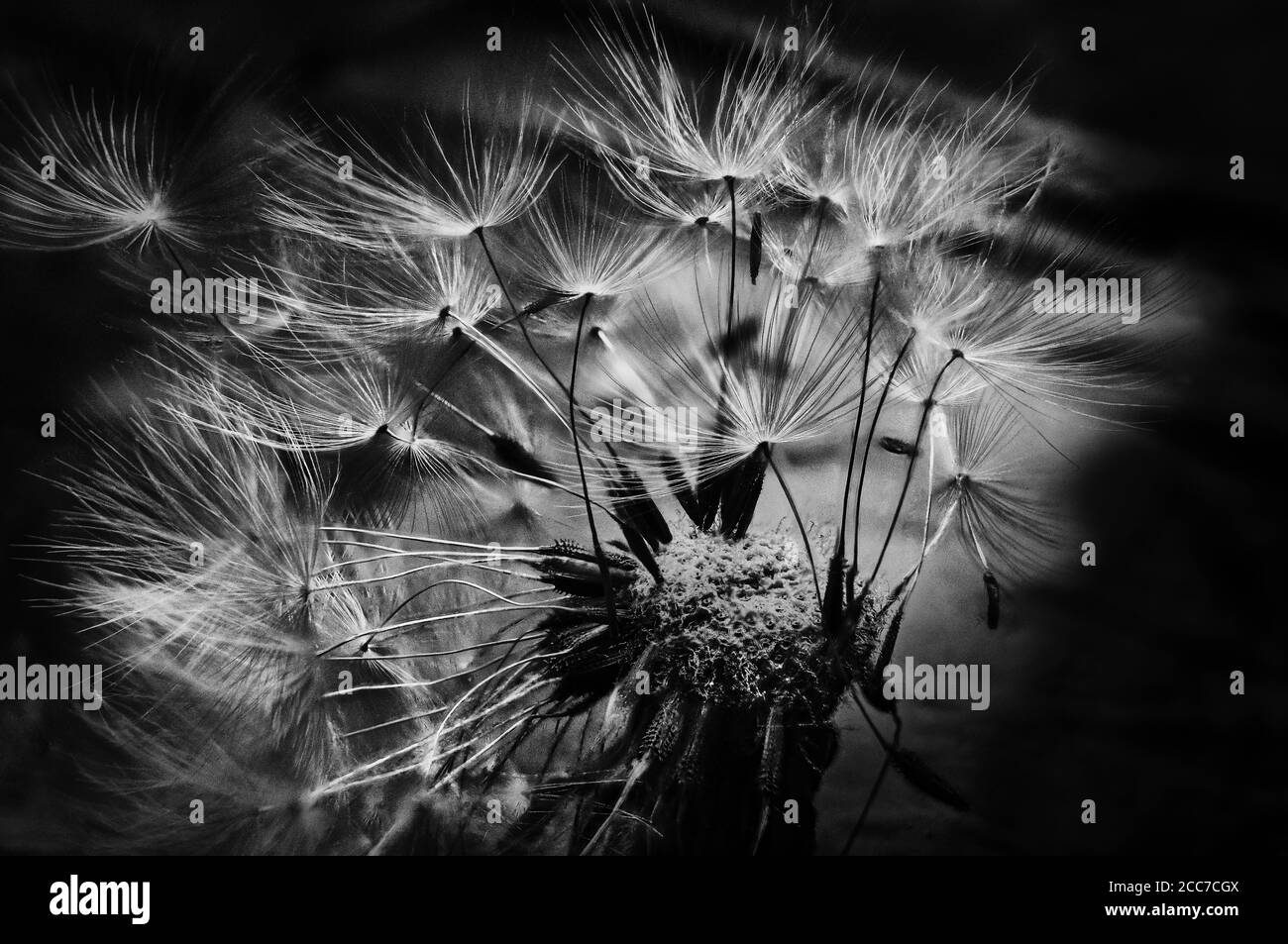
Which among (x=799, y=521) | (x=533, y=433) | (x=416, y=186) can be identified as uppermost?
(x=416, y=186)

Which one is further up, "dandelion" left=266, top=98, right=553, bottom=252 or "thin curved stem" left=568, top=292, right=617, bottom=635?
"dandelion" left=266, top=98, right=553, bottom=252

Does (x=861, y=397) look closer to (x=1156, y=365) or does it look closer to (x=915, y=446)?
(x=915, y=446)

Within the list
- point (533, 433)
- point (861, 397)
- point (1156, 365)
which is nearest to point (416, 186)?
point (533, 433)

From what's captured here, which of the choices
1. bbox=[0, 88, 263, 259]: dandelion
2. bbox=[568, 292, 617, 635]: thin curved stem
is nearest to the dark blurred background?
bbox=[0, 88, 263, 259]: dandelion

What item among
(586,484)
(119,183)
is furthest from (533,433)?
(119,183)

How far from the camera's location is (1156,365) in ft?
3.92

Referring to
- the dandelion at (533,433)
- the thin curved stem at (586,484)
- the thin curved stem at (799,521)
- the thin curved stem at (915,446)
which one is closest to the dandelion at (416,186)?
the dandelion at (533,433)

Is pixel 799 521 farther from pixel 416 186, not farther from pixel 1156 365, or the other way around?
pixel 416 186

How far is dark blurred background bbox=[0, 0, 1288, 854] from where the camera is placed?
117 centimetres

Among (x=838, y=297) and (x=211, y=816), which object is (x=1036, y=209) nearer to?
(x=838, y=297)

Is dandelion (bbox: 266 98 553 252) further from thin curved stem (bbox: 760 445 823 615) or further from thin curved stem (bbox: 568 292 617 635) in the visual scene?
thin curved stem (bbox: 760 445 823 615)

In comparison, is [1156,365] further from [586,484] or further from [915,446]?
[586,484]

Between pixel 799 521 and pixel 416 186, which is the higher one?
pixel 416 186

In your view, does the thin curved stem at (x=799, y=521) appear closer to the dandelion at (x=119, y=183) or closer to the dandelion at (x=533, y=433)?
the dandelion at (x=533, y=433)
